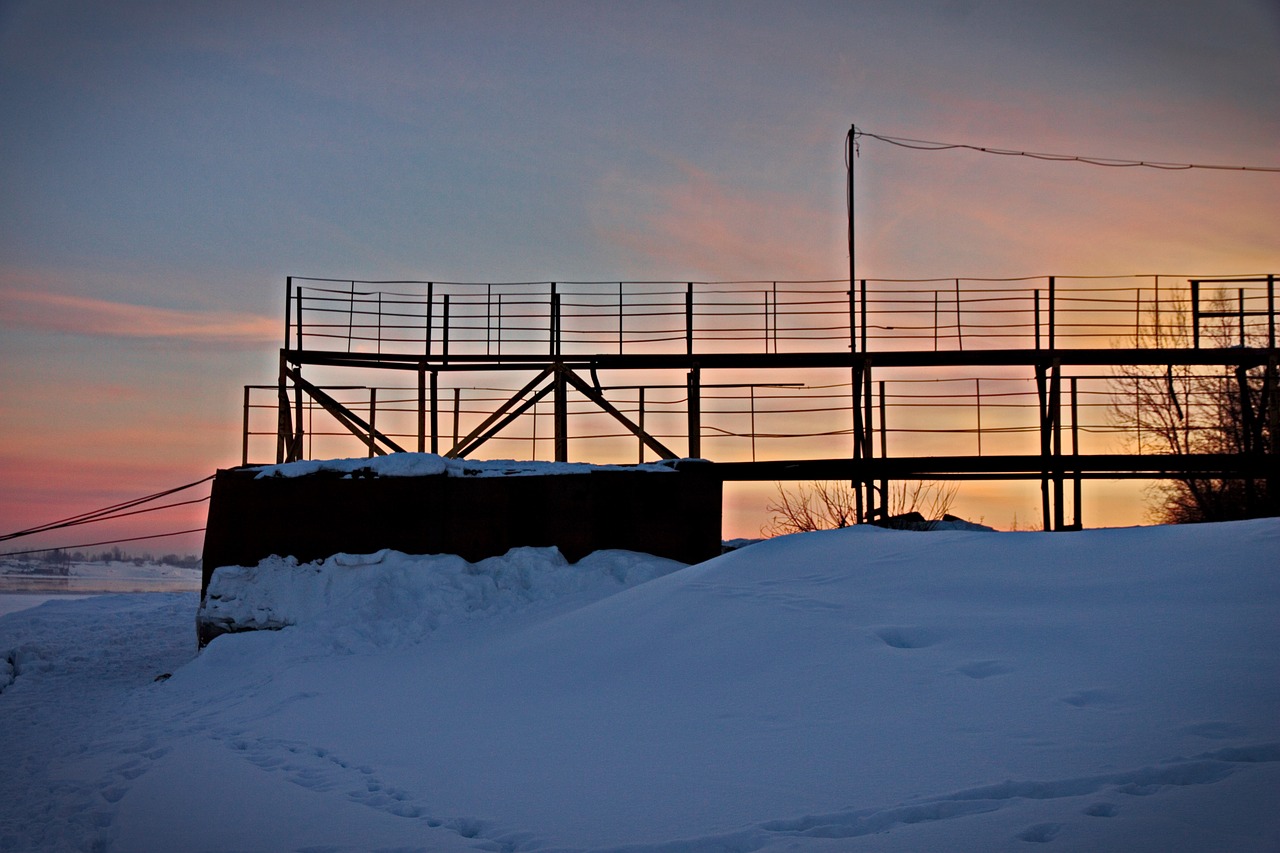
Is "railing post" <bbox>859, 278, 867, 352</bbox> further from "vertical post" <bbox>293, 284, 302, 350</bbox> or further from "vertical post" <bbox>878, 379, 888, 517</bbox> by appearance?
"vertical post" <bbox>293, 284, 302, 350</bbox>

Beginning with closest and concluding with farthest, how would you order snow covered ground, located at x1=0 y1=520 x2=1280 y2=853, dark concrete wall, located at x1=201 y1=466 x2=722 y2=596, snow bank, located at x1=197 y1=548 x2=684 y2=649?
1. snow covered ground, located at x1=0 y1=520 x2=1280 y2=853
2. snow bank, located at x1=197 y1=548 x2=684 y2=649
3. dark concrete wall, located at x1=201 y1=466 x2=722 y2=596

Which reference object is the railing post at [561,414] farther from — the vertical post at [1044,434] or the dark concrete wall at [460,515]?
the vertical post at [1044,434]

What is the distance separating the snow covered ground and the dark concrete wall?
1.85m

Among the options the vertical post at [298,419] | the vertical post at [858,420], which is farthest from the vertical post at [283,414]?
the vertical post at [858,420]

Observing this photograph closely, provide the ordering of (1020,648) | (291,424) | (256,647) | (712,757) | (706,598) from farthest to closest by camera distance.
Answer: (291,424)
(256,647)
(706,598)
(1020,648)
(712,757)

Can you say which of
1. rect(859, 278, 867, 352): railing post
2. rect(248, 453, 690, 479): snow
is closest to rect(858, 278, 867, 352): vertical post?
rect(859, 278, 867, 352): railing post

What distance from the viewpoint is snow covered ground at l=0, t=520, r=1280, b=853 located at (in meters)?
4.35

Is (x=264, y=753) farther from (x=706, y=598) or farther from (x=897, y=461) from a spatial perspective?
(x=897, y=461)

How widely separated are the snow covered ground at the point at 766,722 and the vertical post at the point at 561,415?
6466 millimetres

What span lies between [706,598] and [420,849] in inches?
151

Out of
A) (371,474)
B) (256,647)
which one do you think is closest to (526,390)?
(371,474)

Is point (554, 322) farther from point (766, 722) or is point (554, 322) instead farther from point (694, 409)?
point (766, 722)

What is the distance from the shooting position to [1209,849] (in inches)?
143

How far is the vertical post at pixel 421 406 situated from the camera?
17.1 meters
